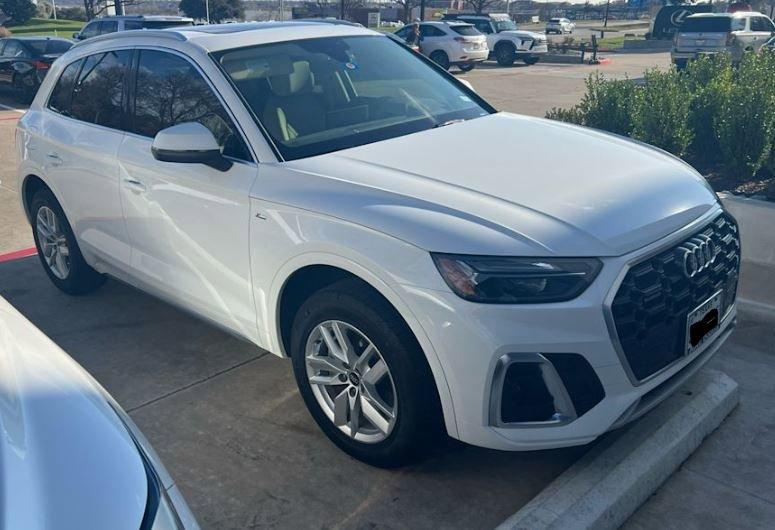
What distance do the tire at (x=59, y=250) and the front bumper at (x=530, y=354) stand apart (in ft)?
10.4

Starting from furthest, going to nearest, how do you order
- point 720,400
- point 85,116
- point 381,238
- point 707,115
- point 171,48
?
point 707,115
point 85,116
point 171,48
point 720,400
point 381,238

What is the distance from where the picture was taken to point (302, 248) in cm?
321

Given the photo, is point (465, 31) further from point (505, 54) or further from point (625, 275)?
Answer: point (625, 275)

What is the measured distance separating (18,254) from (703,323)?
557 centimetres

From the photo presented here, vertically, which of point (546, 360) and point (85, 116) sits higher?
point (85, 116)

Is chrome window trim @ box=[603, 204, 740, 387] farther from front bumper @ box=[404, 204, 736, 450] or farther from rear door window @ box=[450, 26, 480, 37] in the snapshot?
rear door window @ box=[450, 26, 480, 37]

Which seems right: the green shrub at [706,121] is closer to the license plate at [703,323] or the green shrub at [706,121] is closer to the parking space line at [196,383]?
the license plate at [703,323]

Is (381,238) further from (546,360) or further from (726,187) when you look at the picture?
(726,187)

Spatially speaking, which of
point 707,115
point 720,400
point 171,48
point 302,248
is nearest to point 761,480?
point 720,400

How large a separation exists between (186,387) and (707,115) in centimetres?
547

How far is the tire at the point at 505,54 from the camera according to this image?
2783 centimetres

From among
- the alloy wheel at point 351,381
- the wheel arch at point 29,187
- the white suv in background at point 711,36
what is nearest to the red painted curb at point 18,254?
the wheel arch at point 29,187

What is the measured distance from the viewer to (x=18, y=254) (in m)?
6.49

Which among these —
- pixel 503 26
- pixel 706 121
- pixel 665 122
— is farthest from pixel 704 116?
pixel 503 26
